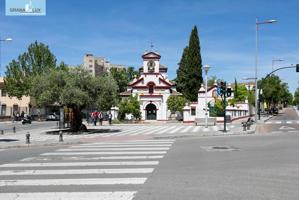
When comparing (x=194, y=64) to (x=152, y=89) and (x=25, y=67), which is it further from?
(x=25, y=67)

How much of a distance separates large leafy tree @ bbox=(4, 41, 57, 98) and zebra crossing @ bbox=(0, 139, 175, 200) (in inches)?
2449

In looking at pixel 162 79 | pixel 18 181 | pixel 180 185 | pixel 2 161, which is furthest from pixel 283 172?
pixel 162 79

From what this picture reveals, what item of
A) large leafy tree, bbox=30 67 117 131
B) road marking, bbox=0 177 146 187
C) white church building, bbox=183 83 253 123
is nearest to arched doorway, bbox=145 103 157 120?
white church building, bbox=183 83 253 123

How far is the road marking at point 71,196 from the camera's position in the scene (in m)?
9.44

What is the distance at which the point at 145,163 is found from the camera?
1491 centimetres

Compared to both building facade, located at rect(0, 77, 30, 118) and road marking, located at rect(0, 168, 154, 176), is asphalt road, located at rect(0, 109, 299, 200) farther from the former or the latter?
building facade, located at rect(0, 77, 30, 118)

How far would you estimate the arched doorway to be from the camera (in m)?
76.2

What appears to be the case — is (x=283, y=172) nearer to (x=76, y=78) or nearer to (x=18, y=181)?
(x=18, y=181)

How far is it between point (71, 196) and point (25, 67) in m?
71.6

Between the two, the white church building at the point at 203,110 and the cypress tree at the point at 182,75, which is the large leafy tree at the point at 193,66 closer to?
the cypress tree at the point at 182,75

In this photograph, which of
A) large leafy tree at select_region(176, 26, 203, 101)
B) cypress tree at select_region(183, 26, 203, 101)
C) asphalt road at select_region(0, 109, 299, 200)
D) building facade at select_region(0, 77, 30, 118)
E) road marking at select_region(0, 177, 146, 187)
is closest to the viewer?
asphalt road at select_region(0, 109, 299, 200)

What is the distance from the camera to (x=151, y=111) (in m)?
76.8

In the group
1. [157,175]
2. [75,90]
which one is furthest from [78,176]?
[75,90]

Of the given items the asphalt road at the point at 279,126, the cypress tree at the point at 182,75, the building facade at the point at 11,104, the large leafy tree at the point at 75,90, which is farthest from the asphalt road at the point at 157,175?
the building facade at the point at 11,104
